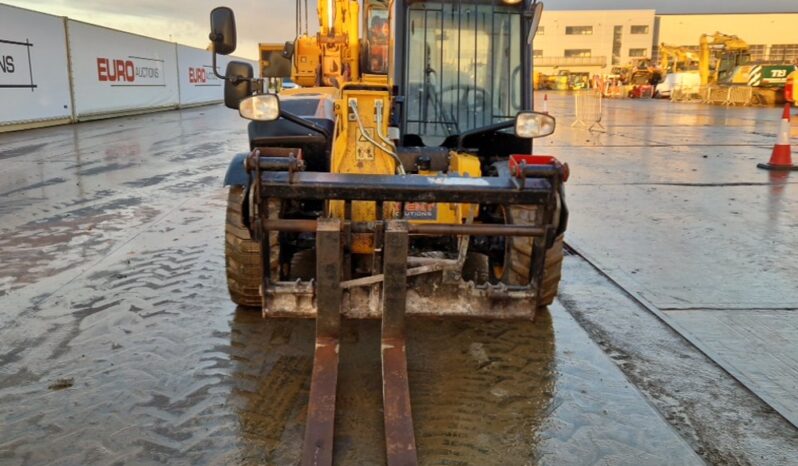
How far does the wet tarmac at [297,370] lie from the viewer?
289cm

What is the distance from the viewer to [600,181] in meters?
9.88

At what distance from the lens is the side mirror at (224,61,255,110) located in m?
4.27

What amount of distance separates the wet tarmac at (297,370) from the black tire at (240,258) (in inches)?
6.8

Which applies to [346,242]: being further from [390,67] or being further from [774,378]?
[774,378]

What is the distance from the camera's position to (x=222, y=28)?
157 inches

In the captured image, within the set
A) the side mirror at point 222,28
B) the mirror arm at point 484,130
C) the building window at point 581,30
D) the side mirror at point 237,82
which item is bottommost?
the mirror arm at point 484,130

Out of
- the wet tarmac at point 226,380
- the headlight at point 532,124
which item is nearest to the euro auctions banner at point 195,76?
the wet tarmac at point 226,380

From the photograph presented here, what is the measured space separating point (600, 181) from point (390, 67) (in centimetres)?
586

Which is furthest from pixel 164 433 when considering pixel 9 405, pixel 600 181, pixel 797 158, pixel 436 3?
pixel 797 158

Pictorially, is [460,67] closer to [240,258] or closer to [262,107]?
[262,107]

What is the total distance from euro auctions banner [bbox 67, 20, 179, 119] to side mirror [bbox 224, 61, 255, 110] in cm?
1830

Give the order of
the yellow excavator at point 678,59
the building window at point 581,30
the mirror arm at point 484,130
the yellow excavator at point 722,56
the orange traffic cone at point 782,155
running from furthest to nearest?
the building window at point 581,30 < the yellow excavator at point 678,59 < the yellow excavator at point 722,56 < the orange traffic cone at point 782,155 < the mirror arm at point 484,130

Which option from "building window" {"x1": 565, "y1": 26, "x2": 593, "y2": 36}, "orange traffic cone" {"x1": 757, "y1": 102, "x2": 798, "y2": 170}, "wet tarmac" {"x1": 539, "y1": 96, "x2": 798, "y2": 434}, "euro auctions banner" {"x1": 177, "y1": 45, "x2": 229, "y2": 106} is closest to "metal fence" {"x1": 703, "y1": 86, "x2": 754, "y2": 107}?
"wet tarmac" {"x1": 539, "y1": 96, "x2": 798, "y2": 434}

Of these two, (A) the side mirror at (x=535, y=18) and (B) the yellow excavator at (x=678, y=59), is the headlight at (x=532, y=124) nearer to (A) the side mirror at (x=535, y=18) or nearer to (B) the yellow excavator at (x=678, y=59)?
(A) the side mirror at (x=535, y=18)
